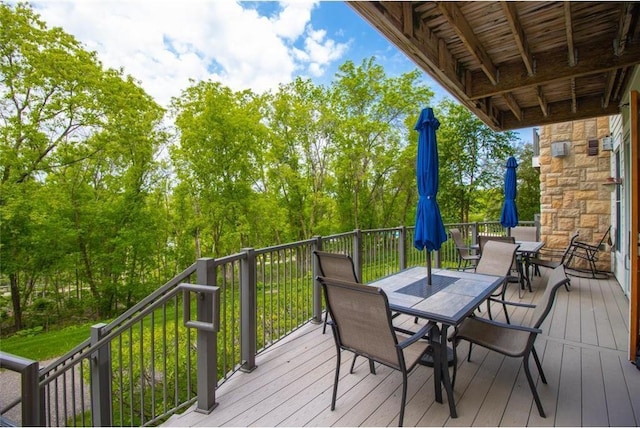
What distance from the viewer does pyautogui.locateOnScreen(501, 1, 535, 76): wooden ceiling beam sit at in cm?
230

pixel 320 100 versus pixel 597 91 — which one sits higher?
pixel 320 100

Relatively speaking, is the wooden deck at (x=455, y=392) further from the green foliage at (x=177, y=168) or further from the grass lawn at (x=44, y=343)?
the green foliage at (x=177, y=168)

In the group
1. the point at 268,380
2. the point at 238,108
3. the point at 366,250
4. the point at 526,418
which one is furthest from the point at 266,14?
the point at 526,418

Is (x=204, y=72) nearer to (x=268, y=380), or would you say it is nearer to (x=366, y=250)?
(x=366, y=250)

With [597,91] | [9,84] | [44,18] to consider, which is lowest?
[597,91]

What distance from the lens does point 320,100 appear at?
51.0ft

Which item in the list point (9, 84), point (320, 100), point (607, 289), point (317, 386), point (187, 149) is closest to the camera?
point (317, 386)

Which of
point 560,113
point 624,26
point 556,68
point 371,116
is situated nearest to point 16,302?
point 556,68

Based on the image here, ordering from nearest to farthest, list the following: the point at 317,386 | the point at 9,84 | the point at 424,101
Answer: the point at 317,386
the point at 9,84
the point at 424,101

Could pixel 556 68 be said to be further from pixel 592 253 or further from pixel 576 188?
pixel 592 253

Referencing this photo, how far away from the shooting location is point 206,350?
7.47 ft

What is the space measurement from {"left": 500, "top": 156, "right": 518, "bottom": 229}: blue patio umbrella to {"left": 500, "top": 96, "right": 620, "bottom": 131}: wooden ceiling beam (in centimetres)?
125

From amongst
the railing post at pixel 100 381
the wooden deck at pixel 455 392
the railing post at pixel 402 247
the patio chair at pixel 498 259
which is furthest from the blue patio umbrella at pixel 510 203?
the railing post at pixel 100 381

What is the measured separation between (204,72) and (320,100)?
18.3 feet
